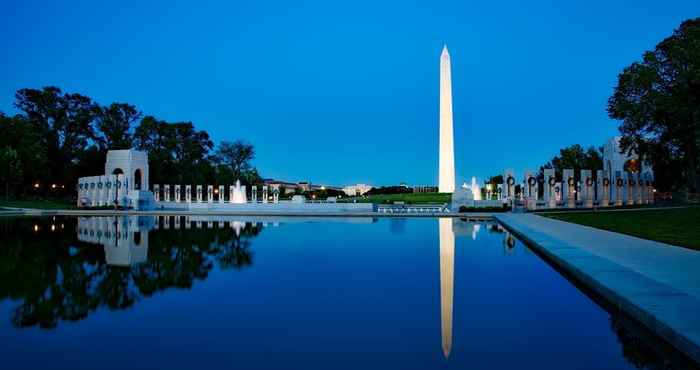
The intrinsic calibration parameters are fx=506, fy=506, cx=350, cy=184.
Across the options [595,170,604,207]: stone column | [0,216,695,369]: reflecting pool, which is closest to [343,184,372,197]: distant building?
[595,170,604,207]: stone column

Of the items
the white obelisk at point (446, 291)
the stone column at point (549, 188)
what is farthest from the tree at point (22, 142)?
the white obelisk at point (446, 291)

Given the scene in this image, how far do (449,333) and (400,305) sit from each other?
139 centimetres

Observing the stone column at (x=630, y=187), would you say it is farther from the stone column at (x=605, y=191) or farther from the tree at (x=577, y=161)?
the tree at (x=577, y=161)

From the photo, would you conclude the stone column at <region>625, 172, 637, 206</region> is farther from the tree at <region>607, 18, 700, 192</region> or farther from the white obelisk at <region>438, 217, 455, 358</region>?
the white obelisk at <region>438, 217, 455, 358</region>

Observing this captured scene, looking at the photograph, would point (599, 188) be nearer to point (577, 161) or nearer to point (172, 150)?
point (577, 161)

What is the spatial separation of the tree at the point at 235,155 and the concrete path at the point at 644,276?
61424 mm

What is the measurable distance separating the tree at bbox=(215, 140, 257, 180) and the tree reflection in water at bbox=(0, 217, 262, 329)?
2211 inches

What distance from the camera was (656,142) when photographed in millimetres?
32781

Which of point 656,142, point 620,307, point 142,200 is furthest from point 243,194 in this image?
point 620,307

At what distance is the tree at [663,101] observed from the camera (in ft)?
80.4

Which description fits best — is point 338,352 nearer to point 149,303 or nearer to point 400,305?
point 400,305

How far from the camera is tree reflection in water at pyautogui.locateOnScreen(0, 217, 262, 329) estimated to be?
6.72 meters

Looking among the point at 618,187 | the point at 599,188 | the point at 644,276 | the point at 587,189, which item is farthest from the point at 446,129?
the point at 644,276

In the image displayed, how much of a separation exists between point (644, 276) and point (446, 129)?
40258 mm
